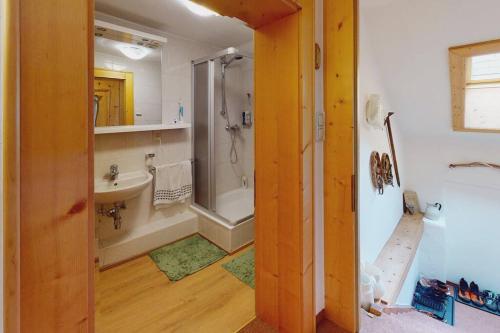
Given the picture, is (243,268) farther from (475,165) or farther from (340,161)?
(475,165)

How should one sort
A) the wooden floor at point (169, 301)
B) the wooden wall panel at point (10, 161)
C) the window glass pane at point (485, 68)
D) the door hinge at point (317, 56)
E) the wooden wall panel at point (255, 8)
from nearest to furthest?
the wooden wall panel at point (10, 161), the wooden wall panel at point (255, 8), the door hinge at point (317, 56), the wooden floor at point (169, 301), the window glass pane at point (485, 68)

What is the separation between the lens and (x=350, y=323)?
1483mm

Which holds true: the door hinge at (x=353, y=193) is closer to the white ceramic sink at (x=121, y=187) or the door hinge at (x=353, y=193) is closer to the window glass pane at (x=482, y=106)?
the white ceramic sink at (x=121, y=187)

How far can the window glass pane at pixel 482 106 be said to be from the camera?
2570 mm

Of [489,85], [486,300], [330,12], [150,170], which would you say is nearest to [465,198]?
[486,300]

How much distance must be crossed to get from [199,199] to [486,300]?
141 inches

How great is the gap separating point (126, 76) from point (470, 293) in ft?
15.1

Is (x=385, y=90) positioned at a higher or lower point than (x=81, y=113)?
higher

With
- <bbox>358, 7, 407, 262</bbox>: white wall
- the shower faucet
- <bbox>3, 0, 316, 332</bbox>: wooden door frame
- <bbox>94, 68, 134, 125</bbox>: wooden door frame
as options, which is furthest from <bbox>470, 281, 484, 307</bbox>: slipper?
<bbox>94, 68, 134, 125</bbox>: wooden door frame

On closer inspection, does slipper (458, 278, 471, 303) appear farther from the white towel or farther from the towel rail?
the white towel

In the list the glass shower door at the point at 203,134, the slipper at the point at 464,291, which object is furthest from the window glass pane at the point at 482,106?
the glass shower door at the point at 203,134

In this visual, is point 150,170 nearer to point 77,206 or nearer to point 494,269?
point 77,206

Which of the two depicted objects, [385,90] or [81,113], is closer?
[81,113]

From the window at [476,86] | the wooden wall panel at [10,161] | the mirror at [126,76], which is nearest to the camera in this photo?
the wooden wall panel at [10,161]
